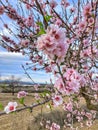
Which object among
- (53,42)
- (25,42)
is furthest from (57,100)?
(25,42)

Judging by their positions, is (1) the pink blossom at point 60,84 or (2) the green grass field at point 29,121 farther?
(2) the green grass field at point 29,121

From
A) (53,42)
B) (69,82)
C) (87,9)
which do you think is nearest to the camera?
(53,42)

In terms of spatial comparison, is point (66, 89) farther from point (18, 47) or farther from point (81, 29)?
point (18, 47)

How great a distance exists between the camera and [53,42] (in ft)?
5.73

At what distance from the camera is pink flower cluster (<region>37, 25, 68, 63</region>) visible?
1737 millimetres

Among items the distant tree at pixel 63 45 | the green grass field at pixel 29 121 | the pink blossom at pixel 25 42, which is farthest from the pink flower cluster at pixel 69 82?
the green grass field at pixel 29 121

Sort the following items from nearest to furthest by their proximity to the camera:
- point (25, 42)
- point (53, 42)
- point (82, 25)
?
1. point (53, 42)
2. point (82, 25)
3. point (25, 42)

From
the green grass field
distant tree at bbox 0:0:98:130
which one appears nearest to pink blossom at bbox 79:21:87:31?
distant tree at bbox 0:0:98:130

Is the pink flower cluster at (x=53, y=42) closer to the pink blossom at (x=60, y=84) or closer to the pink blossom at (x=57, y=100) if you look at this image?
the pink blossom at (x=60, y=84)

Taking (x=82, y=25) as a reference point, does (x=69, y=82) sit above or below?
below

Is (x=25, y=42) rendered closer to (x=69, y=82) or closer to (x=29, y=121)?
(x=69, y=82)

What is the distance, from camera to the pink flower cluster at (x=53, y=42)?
174 cm

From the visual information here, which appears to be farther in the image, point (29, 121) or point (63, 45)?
point (29, 121)

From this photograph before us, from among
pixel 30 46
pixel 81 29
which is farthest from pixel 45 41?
pixel 30 46
